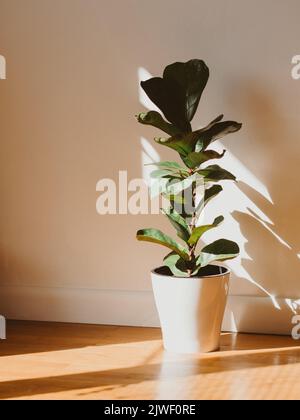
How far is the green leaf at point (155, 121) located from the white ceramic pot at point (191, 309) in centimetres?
57

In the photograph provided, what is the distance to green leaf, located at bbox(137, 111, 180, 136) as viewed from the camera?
2443 mm

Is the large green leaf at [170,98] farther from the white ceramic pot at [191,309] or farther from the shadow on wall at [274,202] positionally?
the white ceramic pot at [191,309]

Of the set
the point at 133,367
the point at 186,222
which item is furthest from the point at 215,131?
the point at 133,367

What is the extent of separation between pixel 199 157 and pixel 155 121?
8.5 inches

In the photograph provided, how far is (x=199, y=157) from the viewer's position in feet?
8.10

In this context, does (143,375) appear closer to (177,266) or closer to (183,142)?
(177,266)

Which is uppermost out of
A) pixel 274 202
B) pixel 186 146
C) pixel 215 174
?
pixel 186 146

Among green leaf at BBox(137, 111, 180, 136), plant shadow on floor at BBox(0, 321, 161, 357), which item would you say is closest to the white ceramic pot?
plant shadow on floor at BBox(0, 321, 161, 357)

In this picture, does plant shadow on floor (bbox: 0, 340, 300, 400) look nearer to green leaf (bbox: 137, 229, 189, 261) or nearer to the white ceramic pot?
the white ceramic pot

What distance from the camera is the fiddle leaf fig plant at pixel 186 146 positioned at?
8.16 ft

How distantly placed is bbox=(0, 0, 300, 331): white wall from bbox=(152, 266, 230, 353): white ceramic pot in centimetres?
35

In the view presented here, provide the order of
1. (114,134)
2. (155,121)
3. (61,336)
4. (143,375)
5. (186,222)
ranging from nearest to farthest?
(143,375) < (155,121) < (186,222) < (61,336) < (114,134)
